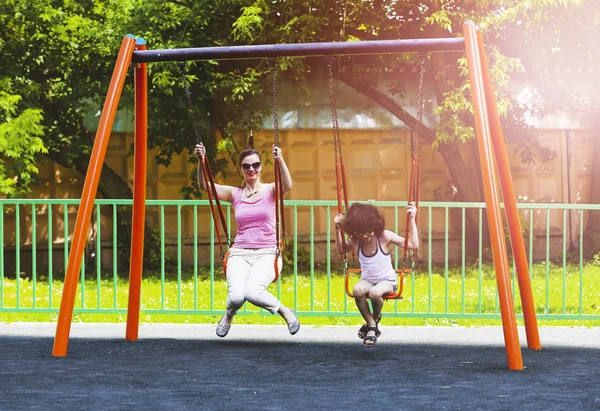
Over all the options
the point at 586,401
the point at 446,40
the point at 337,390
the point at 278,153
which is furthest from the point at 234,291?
the point at 586,401

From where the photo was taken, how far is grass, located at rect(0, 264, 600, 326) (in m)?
10.9

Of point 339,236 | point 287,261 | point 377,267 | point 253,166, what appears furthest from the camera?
point 287,261

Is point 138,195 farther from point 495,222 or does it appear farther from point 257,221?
point 495,222

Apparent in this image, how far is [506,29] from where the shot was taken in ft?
50.5

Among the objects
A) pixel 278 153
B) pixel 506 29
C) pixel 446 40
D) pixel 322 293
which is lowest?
pixel 322 293

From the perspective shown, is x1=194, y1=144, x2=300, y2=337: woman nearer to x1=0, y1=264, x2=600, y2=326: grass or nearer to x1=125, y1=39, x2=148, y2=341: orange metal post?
x1=125, y1=39, x2=148, y2=341: orange metal post

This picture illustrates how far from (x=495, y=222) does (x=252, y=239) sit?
1951 millimetres

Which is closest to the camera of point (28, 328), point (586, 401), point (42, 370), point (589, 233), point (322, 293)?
point (586, 401)

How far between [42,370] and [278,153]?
6.81 feet

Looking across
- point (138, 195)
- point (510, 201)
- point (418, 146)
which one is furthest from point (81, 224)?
point (510, 201)

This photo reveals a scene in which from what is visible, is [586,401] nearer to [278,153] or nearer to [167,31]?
[278,153]

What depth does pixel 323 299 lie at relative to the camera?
525 inches

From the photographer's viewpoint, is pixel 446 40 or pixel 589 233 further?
pixel 589 233

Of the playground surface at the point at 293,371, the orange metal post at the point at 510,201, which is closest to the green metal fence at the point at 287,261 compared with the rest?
the playground surface at the point at 293,371
